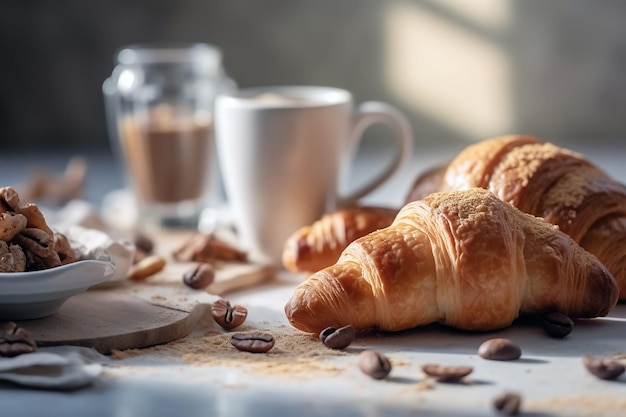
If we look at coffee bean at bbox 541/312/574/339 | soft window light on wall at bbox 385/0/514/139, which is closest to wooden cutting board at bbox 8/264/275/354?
coffee bean at bbox 541/312/574/339

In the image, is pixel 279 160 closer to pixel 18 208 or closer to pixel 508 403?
pixel 18 208

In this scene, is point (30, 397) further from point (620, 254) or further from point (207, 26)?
point (207, 26)

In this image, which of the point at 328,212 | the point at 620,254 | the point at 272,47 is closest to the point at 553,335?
the point at 620,254

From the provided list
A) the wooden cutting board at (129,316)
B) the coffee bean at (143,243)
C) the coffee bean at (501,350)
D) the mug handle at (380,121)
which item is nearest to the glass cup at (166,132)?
the coffee bean at (143,243)

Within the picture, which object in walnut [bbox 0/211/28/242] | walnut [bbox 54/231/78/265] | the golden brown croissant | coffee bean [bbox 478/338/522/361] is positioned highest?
walnut [bbox 0/211/28/242]

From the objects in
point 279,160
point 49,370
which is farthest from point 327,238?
point 49,370

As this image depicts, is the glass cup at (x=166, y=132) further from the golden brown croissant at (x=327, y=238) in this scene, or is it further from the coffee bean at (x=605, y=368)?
the coffee bean at (x=605, y=368)

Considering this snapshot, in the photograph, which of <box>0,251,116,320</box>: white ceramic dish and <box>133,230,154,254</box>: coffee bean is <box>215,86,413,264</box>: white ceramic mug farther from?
<box>0,251,116,320</box>: white ceramic dish

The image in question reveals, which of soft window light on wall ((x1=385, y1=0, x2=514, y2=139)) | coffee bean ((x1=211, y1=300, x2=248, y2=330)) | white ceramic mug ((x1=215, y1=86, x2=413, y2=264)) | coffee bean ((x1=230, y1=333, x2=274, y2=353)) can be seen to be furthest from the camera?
soft window light on wall ((x1=385, y1=0, x2=514, y2=139))
